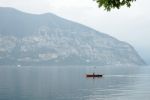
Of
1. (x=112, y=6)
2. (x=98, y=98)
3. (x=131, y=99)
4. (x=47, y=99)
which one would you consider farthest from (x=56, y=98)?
(x=112, y=6)

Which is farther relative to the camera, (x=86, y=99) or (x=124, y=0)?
(x=86, y=99)

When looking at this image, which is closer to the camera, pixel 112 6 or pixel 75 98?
pixel 112 6

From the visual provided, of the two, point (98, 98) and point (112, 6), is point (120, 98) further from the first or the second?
point (112, 6)

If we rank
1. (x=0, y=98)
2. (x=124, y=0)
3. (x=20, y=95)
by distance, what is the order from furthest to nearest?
(x=20, y=95), (x=0, y=98), (x=124, y=0)

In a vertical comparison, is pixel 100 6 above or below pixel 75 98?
above

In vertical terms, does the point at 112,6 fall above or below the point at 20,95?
above

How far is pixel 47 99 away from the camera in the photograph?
12662cm

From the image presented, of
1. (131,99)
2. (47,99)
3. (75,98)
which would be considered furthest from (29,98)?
(131,99)

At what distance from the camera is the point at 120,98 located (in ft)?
425

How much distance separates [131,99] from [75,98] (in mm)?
19306

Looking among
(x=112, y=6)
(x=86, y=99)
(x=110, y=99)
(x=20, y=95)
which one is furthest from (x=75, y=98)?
(x=112, y=6)

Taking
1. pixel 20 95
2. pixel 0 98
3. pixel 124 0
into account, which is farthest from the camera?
pixel 20 95

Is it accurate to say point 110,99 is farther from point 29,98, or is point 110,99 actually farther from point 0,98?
point 0,98

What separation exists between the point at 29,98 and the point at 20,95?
10.1 m
